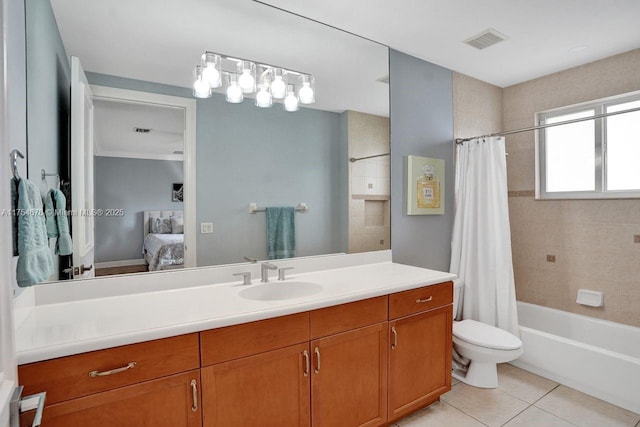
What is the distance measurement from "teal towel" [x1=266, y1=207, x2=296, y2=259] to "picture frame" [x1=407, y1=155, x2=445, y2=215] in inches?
40.4

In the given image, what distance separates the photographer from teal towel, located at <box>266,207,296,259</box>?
2.01 m

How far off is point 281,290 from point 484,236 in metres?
1.80

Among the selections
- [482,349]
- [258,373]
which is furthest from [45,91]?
[482,349]

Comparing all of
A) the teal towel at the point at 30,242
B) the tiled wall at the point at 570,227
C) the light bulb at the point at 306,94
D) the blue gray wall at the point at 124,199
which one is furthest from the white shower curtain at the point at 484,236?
the teal towel at the point at 30,242

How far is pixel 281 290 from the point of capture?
1.84 metres

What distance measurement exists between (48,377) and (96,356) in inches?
5.0

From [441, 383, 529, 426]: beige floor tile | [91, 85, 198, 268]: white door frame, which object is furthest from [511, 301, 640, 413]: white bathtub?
[91, 85, 198, 268]: white door frame

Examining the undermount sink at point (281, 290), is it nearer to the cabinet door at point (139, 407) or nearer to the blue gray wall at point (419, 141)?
the cabinet door at point (139, 407)

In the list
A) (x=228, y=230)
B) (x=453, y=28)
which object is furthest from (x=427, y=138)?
(x=228, y=230)

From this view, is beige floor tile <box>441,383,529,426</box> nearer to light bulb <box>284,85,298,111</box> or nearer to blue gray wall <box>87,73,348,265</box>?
blue gray wall <box>87,73,348,265</box>

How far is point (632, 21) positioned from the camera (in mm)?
2078

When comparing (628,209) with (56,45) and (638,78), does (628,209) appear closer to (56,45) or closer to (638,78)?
(638,78)

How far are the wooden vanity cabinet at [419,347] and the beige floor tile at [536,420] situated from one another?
16.0 inches

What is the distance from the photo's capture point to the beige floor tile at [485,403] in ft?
6.46
